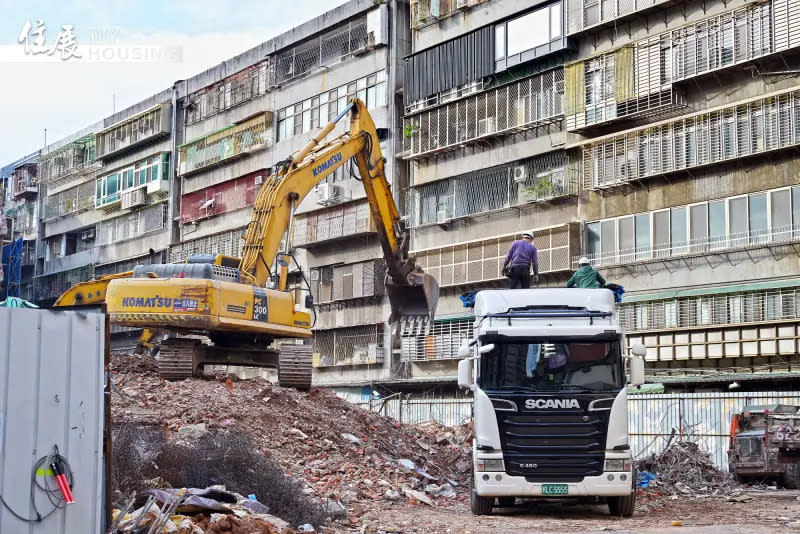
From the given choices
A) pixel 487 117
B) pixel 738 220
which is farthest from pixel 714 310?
pixel 487 117

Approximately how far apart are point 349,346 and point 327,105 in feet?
36.2

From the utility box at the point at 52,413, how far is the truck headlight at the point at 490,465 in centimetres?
739

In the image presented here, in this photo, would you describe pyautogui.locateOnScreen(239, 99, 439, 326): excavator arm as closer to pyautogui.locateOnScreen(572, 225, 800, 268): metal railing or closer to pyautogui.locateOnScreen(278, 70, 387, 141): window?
pyautogui.locateOnScreen(572, 225, 800, 268): metal railing

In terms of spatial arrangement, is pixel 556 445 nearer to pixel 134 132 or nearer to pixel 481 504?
pixel 481 504

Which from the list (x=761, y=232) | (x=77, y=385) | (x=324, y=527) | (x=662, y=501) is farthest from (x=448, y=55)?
(x=77, y=385)

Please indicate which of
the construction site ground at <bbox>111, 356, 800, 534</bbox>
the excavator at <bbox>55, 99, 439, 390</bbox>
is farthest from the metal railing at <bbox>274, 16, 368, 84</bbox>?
the construction site ground at <bbox>111, 356, 800, 534</bbox>

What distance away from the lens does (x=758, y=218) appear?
33.7 metres

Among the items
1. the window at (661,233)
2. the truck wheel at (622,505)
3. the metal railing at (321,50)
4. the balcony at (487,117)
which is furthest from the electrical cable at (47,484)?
the metal railing at (321,50)

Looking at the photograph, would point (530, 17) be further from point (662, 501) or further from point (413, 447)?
point (662, 501)

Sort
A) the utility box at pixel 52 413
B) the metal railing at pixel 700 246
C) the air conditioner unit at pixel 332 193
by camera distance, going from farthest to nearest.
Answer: the air conditioner unit at pixel 332 193
the metal railing at pixel 700 246
the utility box at pixel 52 413

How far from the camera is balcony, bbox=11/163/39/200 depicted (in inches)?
3145

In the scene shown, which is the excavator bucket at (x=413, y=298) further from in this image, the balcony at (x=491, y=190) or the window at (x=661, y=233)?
the balcony at (x=491, y=190)

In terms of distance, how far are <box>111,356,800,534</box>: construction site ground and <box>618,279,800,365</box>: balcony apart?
863 cm

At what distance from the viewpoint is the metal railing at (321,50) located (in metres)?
51.9
